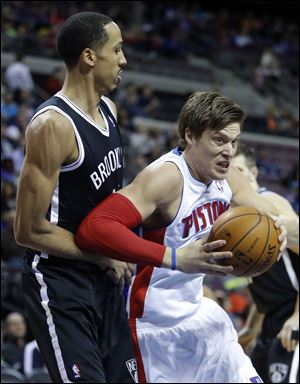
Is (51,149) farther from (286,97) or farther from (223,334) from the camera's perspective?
(286,97)

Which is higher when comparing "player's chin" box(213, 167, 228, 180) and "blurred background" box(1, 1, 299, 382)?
Result: "player's chin" box(213, 167, 228, 180)

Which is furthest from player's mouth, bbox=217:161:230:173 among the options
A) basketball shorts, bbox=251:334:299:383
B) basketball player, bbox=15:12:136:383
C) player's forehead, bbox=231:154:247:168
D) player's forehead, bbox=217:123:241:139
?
basketball shorts, bbox=251:334:299:383

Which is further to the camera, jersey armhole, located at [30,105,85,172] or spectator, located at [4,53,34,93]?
spectator, located at [4,53,34,93]

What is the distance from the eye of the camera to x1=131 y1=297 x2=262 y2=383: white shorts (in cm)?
423

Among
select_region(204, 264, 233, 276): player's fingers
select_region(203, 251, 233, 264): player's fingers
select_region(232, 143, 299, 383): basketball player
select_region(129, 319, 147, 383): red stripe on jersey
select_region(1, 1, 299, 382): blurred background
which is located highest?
select_region(203, 251, 233, 264): player's fingers

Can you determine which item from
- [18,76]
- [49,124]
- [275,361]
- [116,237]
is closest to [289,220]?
[275,361]

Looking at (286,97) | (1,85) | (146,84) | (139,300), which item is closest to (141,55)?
(146,84)

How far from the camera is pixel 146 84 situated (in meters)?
17.6

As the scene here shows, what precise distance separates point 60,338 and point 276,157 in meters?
12.4

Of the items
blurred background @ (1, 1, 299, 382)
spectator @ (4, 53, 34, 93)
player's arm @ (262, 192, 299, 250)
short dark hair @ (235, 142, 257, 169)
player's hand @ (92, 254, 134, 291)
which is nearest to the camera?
player's hand @ (92, 254, 134, 291)

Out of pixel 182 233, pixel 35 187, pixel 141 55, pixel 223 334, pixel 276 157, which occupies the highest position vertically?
pixel 35 187

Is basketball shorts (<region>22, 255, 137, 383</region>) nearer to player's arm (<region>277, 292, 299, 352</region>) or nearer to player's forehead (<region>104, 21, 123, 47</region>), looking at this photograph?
player's forehead (<region>104, 21, 123, 47</region>)

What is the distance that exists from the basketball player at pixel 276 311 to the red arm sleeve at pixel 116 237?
177cm

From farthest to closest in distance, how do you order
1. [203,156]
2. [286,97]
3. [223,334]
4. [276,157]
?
[286,97]
[276,157]
[223,334]
[203,156]
